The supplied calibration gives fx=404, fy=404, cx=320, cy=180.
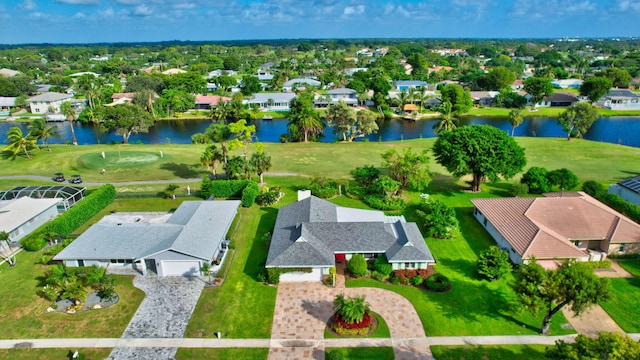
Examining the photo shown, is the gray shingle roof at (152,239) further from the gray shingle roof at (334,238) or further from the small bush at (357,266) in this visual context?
the small bush at (357,266)

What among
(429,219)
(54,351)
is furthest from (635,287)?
(54,351)

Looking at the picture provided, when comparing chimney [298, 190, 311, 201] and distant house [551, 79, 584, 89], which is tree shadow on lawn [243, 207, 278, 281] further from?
distant house [551, 79, 584, 89]

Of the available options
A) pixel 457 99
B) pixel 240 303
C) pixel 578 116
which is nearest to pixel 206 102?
pixel 457 99

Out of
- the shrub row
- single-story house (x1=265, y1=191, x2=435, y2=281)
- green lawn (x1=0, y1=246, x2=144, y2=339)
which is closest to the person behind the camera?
green lawn (x1=0, y1=246, x2=144, y2=339)

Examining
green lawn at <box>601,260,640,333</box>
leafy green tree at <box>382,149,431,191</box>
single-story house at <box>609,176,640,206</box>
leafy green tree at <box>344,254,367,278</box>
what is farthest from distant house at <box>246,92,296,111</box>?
green lawn at <box>601,260,640,333</box>

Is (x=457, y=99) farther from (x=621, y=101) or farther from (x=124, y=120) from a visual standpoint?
(x=124, y=120)

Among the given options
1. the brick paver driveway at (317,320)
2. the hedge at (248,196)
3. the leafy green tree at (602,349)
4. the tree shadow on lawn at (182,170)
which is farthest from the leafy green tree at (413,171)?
the tree shadow on lawn at (182,170)
